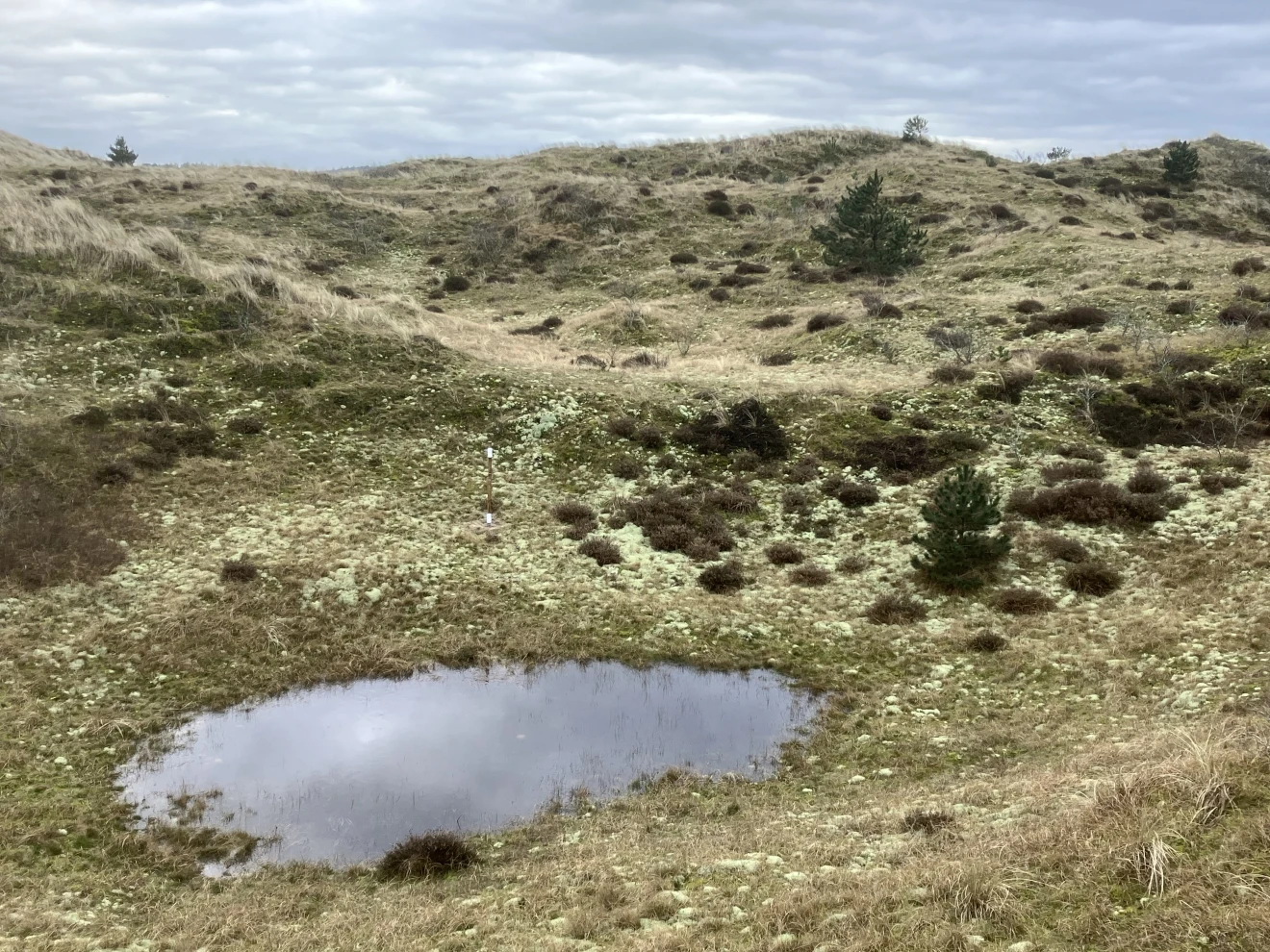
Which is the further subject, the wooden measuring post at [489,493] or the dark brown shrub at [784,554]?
the wooden measuring post at [489,493]

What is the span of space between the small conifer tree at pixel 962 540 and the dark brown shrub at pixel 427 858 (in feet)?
39.2

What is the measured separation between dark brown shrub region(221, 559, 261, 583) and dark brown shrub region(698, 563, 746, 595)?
32.1 feet

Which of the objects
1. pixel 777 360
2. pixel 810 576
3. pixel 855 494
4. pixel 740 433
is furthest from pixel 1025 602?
pixel 777 360

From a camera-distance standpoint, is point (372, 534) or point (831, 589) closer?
point (831, 589)

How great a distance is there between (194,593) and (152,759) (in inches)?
192

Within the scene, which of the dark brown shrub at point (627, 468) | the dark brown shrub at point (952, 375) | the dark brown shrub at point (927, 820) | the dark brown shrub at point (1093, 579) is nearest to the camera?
the dark brown shrub at point (927, 820)

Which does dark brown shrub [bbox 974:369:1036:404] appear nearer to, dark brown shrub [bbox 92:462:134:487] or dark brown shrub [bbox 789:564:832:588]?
dark brown shrub [bbox 789:564:832:588]

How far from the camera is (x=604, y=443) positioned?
2495cm

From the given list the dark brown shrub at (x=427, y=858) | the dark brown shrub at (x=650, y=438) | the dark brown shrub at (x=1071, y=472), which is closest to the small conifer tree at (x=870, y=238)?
the dark brown shrub at (x=1071, y=472)

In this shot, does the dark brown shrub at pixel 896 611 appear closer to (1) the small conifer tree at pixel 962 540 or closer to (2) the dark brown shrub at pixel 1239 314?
(1) the small conifer tree at pixel 962 540

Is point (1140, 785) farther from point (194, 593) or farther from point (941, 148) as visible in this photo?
point (941, 148)

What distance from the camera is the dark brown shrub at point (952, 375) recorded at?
90.8 feet

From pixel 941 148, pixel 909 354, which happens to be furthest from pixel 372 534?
pixel 941 148

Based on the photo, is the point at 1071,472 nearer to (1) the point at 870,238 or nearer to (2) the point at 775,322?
(2) the point at 775,322
